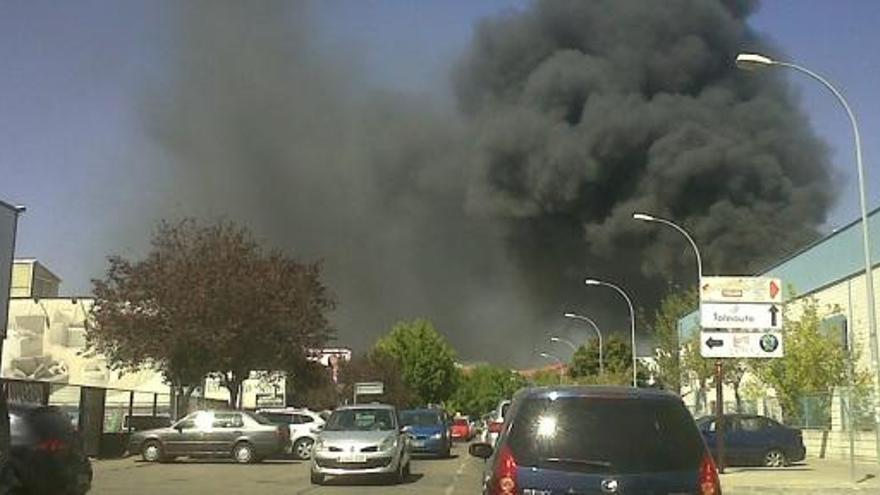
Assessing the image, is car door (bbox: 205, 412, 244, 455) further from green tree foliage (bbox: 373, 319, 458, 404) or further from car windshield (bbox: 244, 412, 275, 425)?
green tree foliage (bbox: 373, 319, 458, 404)

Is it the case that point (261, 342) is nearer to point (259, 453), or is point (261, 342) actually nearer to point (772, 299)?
point (259, 453)

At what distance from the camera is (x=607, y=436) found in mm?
7145

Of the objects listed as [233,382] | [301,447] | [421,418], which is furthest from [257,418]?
[233,382]

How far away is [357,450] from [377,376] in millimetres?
54561

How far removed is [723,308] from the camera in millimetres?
23984

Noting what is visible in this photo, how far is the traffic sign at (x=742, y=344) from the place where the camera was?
2377cm

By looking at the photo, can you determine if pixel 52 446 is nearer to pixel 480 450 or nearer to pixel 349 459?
pixel 480 450

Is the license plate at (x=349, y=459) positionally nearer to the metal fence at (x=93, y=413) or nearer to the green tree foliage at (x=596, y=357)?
the metal fence at (x=93, y=413)

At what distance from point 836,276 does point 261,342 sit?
2078cm

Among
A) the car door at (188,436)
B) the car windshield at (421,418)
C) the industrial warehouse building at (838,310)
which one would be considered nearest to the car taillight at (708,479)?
the industrial warehouse building at (838,310)

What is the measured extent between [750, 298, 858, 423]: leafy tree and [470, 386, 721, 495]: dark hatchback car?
→ 25409 millimetres

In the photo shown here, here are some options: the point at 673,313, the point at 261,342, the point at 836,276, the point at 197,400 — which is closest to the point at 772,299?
the point at 836,276

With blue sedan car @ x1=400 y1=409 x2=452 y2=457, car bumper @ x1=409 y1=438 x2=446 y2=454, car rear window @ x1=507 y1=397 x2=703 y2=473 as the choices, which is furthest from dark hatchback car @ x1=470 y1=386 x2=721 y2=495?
car bumper @ x1=409 y1=438 x2=446 y2=454

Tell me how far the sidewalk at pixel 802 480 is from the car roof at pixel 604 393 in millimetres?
12358
